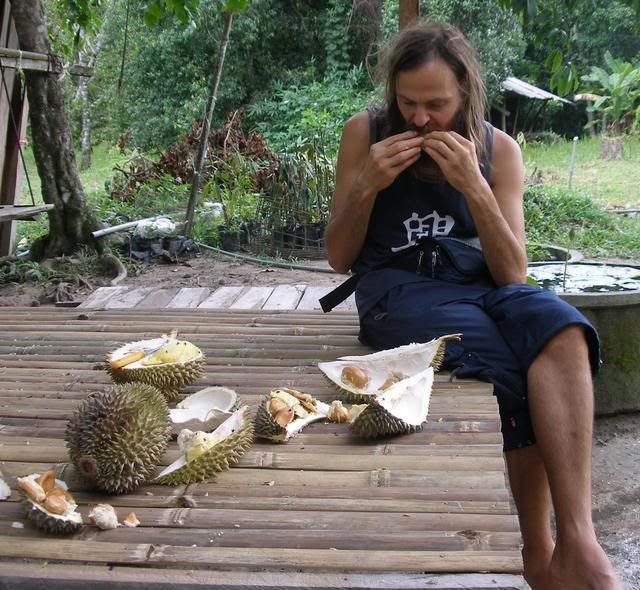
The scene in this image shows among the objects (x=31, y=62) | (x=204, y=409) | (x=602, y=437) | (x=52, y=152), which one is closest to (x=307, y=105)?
(x=52, y=152)

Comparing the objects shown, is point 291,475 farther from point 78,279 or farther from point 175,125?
point 175,125

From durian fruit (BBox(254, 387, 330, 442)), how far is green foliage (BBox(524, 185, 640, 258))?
205 inches

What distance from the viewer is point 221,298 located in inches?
151

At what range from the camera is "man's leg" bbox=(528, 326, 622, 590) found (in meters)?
1.62

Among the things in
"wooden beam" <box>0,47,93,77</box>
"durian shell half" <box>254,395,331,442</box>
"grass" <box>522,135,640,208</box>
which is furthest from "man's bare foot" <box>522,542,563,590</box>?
"grass" <box>522,135,640,208</box>

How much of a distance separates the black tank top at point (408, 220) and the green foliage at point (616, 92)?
440 inches

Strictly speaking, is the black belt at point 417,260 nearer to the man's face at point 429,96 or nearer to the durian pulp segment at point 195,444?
the man's face at point 429,96

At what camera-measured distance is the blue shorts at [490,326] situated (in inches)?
74.4

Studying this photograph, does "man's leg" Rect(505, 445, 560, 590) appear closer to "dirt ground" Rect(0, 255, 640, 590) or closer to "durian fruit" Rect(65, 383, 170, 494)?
"dirt ground" Rect(0, 255, 640, 590)

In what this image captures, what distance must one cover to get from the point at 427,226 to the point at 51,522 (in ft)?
4.69

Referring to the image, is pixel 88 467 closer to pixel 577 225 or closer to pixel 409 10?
pixel 409 10

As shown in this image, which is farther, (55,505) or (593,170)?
(593,170)

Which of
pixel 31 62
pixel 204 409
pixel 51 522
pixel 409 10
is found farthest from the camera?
pixel 31 62

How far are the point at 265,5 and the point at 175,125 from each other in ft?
8.85
